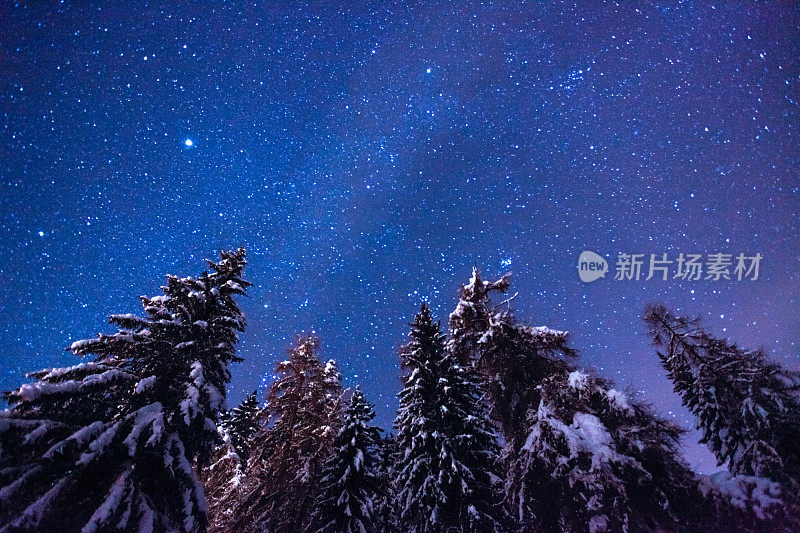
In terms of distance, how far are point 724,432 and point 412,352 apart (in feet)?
45.6

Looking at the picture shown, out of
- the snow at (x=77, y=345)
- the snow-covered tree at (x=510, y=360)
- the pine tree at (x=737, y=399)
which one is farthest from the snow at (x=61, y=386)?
the pine tree at (x=737, y=399)

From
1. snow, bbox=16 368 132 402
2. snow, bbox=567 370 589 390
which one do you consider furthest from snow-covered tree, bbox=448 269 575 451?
snow, bbox=16 368 132 402

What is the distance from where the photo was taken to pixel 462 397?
47.2ft

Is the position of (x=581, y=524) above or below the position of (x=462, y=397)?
below

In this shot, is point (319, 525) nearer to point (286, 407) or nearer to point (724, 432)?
point (286, 407)

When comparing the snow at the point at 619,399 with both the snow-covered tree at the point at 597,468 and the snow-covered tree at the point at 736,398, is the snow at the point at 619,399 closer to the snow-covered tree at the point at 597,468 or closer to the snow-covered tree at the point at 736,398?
the snow-covered tree at the point at 597,468

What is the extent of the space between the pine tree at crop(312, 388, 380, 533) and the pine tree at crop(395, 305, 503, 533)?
142 cm

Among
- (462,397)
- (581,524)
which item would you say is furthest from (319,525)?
(581,524)

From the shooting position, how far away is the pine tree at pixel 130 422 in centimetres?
695

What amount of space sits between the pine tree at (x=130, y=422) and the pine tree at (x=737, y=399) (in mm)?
18989

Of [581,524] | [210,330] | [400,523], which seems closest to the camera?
[581,524]

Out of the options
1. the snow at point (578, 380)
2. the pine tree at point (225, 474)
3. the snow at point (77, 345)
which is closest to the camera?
the snow at point (77, 345)

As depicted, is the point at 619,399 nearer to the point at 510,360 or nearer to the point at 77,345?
Answer: the point at 510,360

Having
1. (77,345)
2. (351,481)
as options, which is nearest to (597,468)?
(351,481)
